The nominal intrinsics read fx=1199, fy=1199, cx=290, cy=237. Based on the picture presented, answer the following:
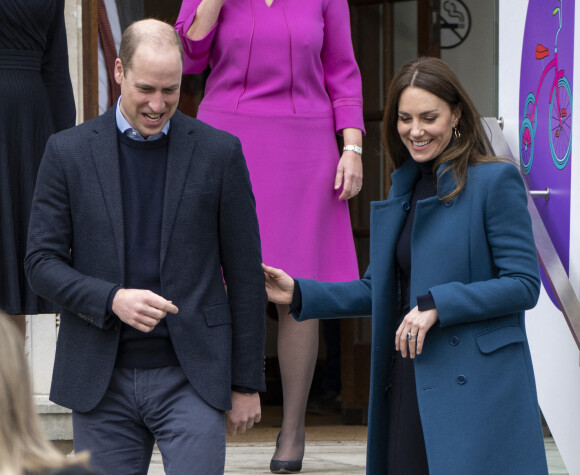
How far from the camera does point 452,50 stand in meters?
6.97

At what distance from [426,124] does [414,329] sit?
57 centimetres

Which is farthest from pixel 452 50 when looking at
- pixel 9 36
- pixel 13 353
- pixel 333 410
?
pixel 13 353

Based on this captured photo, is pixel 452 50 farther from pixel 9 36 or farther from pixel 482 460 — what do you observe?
pixel 482 460

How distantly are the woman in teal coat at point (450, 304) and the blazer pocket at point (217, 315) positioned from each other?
43cm

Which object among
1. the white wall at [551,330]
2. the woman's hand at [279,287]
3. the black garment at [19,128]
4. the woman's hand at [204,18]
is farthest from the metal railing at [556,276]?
the black garment at [19,128]

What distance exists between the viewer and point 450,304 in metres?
2.91

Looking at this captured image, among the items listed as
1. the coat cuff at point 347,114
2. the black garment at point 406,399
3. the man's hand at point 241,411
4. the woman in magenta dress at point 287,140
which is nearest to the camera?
the man's hand at point 241,411

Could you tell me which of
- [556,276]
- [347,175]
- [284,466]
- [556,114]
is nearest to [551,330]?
[556,276]

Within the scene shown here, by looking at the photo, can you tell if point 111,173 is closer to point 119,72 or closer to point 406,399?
point 119,72

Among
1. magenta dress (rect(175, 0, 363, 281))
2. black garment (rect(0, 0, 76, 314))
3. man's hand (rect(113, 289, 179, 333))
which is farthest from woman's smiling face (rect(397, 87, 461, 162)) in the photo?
black garment (rect(0, 0, 76, 314))

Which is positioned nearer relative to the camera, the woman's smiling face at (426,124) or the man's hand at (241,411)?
the man's hand at (241,411)

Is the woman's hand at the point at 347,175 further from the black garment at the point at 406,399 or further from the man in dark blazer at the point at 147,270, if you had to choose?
the man in dark blazer at the point at 147,270

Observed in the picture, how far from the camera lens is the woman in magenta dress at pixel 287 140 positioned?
404 cm

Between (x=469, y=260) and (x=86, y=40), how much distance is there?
2.66 m
